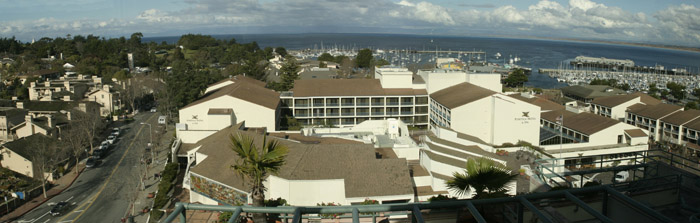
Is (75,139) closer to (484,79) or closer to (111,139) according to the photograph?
(111,139)

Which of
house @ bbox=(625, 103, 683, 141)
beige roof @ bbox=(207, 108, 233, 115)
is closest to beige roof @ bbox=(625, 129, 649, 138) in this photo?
house @ bbox=(625, 103, 683, 141)

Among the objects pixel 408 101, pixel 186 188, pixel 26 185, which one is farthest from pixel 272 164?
pixel 408 101

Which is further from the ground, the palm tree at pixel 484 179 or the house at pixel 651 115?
the palm tree at pixel 484 179

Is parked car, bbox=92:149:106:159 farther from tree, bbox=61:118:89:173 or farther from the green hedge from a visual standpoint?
the green hedge

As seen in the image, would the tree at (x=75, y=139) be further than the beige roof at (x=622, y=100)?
No

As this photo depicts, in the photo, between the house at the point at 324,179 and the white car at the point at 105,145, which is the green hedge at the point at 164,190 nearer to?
the house at the point at 324,179

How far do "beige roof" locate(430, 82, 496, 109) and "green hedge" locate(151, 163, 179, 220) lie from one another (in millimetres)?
17697

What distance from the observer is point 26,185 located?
91.1 ft

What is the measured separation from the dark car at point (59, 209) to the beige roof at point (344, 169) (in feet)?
36.8

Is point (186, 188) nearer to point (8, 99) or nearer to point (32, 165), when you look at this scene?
point (32, 165)

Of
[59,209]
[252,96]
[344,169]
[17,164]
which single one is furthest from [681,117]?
[17,164]

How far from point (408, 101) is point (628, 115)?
64.9 feet

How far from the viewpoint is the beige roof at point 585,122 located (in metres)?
29.2

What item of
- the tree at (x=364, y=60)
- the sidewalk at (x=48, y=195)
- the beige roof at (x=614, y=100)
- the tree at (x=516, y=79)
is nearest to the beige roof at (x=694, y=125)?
the beige roof at (x=614, y=100)
